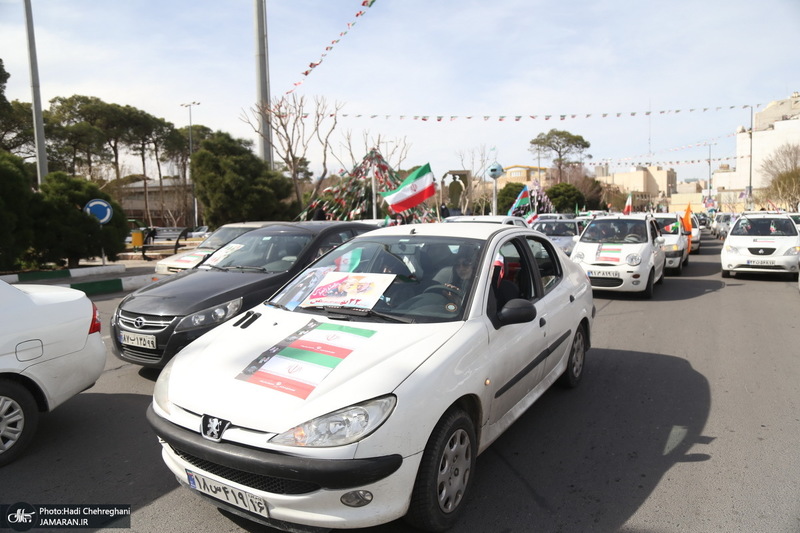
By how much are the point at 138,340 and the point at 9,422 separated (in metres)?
1.37

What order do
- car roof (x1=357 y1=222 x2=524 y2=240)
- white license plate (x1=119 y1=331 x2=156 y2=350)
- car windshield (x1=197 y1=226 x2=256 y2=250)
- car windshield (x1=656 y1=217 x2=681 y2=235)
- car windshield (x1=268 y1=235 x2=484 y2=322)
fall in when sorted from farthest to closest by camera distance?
car windshield (x1=656 y1=217 x2=681 y2=235), car windshield (x1=197 y1=226 x2=256 y2=250), white license plate (x1=119 y1=331 x2=156 y2=350), car roof (x1=357 y1=222 x2=524 y2=240), car windshield (x1=268 y1=235 x2=484 y2=322)

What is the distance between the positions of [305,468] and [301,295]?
1.59 meters

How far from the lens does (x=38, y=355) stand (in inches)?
144

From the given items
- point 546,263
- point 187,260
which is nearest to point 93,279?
point 187,260

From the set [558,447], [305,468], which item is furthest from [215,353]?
[558,447]

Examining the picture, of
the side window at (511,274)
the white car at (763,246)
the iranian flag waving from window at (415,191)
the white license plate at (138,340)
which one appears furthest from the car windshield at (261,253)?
the white car at (763,246)

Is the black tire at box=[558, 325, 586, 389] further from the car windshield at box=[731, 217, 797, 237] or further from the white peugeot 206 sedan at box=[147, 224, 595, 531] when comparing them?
the car windshield at box=[731, 217, 797, 237]

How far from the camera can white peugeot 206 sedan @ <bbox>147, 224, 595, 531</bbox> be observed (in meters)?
2.35

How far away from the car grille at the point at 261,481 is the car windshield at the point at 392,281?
1.10 metres

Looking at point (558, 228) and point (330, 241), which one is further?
point (558, 228)

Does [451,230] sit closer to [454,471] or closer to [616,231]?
[454,471]

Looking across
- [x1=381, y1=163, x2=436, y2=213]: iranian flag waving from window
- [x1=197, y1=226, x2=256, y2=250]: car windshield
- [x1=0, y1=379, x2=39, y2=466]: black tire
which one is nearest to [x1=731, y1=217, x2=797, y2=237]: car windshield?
[x1=381, y1=163, x2=436, y2=213]: iranian flag waving from window

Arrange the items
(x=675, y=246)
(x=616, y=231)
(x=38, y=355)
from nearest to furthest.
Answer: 1. (x=38, y=355)
2. (x=616, y=231)
3. (x=675, y=246)

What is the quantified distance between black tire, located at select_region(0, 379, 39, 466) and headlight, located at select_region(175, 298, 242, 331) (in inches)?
51.6
